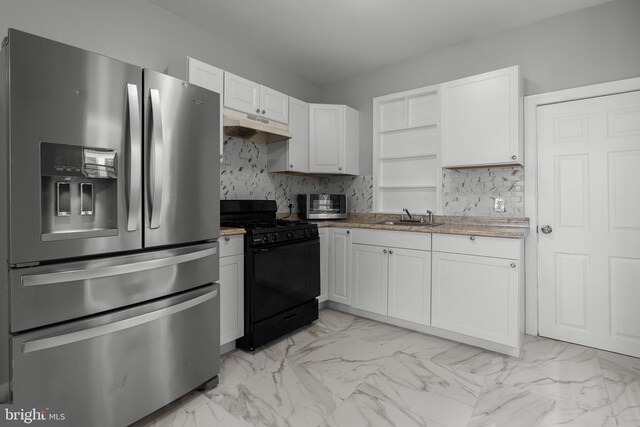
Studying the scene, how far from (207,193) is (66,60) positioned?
2.85ft

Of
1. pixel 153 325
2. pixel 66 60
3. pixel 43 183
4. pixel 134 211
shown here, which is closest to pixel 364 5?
pixel 66 60

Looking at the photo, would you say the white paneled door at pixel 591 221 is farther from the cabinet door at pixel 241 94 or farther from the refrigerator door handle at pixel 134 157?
the refrigerator door handle at pixel 134 157

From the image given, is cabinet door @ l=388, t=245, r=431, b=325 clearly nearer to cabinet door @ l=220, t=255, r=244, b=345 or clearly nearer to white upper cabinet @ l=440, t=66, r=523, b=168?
white upper cabinet @ l=440, t=66, r=523, b=168

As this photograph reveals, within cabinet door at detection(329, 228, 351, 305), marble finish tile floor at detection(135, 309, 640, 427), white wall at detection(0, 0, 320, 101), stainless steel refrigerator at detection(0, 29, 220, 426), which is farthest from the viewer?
cabinet door at detection(329, 228, 351, 305)

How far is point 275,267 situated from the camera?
266 cm

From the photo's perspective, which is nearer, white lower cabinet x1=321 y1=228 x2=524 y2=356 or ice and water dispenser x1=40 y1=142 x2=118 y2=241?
ice and water dispenser x1=40 y1=142 x2=118 y2=241

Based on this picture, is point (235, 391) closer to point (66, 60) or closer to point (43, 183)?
point (43, 183)

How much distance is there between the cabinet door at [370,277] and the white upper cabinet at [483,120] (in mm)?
1078

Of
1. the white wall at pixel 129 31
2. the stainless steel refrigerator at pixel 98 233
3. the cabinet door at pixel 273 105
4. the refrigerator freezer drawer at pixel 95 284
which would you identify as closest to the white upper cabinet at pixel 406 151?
the cabinet door at pixel 273 105

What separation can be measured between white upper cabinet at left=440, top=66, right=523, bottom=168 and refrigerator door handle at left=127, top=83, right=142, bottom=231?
8.37 feet

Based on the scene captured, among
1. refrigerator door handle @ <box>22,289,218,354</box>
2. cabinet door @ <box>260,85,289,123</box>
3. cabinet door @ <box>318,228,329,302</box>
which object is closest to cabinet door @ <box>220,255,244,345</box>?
refrigerator door handle @ <box>22,289,218,354</box>

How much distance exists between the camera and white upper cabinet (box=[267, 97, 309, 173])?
3.43 m

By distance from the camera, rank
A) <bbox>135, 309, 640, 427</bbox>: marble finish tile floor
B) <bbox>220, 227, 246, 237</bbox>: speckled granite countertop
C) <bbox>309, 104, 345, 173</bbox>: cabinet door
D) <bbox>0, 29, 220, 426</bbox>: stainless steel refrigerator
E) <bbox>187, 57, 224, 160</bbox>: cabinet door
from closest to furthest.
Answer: <bbox>0, 29, 220, 426</bbox>: stainless steel refrigerator < <bbox>135, 309, 640, 427</bbox>: marble finish tile floor < <bbox>220, 227, 246, 237</bbox>: speckled granite countertop < <bbox>187, 57, 224, 160</bbox>: cabinet door < <bbox>309, 104, 345, 173</bbox>: cabinet door

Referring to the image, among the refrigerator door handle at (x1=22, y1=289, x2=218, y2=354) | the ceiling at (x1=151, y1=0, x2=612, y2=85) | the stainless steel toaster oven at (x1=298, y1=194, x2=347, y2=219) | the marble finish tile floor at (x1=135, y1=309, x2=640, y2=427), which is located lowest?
the marble finish tile floor at (x1=135, y1=309, x2=640, y2=427)
